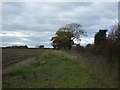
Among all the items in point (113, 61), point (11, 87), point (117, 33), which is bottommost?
point (11, 87)

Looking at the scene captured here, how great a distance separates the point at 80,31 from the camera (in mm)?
92062

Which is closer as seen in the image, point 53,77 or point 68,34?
point 53,77

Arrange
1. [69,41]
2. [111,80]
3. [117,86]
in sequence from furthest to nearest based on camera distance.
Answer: [69,41]
[111,80]
[117,86]

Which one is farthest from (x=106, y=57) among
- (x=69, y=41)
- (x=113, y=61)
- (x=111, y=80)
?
(x=69, y=41)

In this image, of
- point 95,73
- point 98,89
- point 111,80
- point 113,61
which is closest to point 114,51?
point 113,61

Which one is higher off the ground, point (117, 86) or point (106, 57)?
point (106, 57)

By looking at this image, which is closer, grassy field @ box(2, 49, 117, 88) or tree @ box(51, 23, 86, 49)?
grassy field @ box(2, 49, 117, 88)

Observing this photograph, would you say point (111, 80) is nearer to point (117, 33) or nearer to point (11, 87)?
point (117, 33)

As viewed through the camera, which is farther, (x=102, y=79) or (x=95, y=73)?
(x=95, y=73)

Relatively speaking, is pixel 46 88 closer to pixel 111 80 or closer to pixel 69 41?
pixel 111 80

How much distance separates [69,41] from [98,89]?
7861 cm

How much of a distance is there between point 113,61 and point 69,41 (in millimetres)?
77358

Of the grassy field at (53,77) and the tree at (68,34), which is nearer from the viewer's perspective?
the grassy field at (53,77)

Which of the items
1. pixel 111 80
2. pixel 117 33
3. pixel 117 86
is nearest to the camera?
pixel 117 86
